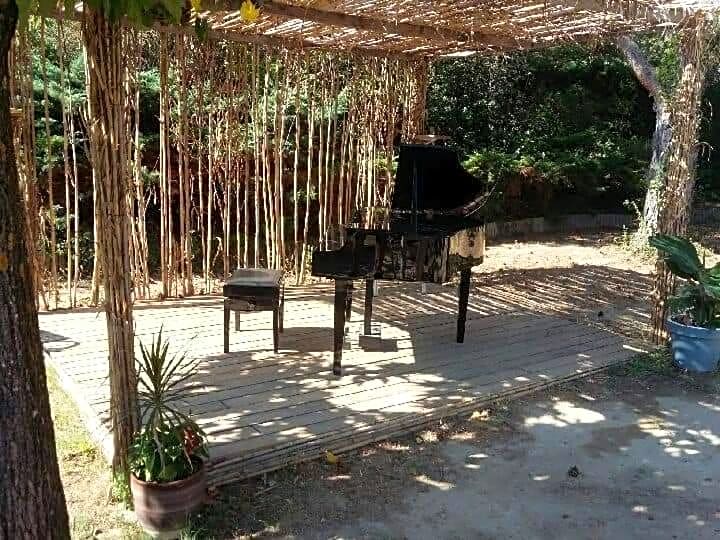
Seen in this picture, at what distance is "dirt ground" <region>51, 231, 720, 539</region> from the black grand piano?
0.98 metres

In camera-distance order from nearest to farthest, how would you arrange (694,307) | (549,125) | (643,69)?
1. (694,307)
2. (643,69)
3. (549,125)

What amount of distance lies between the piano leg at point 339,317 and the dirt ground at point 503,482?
0.82 m

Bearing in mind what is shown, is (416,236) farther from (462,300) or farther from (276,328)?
(276,328)

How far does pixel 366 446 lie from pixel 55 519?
1.79 m

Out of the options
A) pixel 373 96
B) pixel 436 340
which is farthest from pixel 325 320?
pixel 373 96

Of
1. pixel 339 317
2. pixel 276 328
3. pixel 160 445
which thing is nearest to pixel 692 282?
pixel 339 317

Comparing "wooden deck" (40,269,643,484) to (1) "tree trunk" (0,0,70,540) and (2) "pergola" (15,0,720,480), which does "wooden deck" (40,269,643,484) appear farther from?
(1) "tree trunk" (0,0,70,540)

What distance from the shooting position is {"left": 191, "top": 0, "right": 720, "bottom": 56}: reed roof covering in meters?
4.49

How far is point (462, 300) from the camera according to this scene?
5109 mm

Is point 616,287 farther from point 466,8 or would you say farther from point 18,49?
point 18,49

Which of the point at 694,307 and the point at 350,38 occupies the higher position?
the point at 350,38

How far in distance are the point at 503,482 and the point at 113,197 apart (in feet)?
7.30

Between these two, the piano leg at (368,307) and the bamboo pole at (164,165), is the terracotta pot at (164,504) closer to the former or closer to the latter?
the piano leg at (368,307)

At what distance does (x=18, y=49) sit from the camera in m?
4.93
